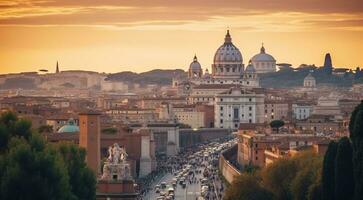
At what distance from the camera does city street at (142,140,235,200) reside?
60.2 meters

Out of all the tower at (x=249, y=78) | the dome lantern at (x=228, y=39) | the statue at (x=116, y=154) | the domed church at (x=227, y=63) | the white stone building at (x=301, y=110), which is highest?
the dome lantern at (x=228, y=39)

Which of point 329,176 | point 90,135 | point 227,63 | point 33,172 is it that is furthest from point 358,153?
point 227,63

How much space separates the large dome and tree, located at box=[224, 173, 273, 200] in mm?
114155

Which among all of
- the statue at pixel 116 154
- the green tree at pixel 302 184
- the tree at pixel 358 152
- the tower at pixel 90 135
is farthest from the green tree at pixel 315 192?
the tower at pixel 90 135

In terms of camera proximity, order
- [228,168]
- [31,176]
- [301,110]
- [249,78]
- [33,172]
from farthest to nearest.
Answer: [249,78], [301,110], [228,168], [33,172], [31,176]

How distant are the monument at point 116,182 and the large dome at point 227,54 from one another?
12093 cm

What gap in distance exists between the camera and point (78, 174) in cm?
4231

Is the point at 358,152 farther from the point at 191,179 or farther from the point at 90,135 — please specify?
the point at 191,179

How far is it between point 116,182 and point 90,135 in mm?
13703

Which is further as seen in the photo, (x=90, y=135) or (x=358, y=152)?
(x=90, y=135)

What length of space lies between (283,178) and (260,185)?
62 centimetres

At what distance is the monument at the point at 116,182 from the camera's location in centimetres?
4234

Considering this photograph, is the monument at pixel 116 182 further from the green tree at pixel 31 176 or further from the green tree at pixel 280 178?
the green tree at pixel 280 178

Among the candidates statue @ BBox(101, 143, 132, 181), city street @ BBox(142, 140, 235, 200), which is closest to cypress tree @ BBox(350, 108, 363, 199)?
statue @ BBox(101, 143, 132, 181)
